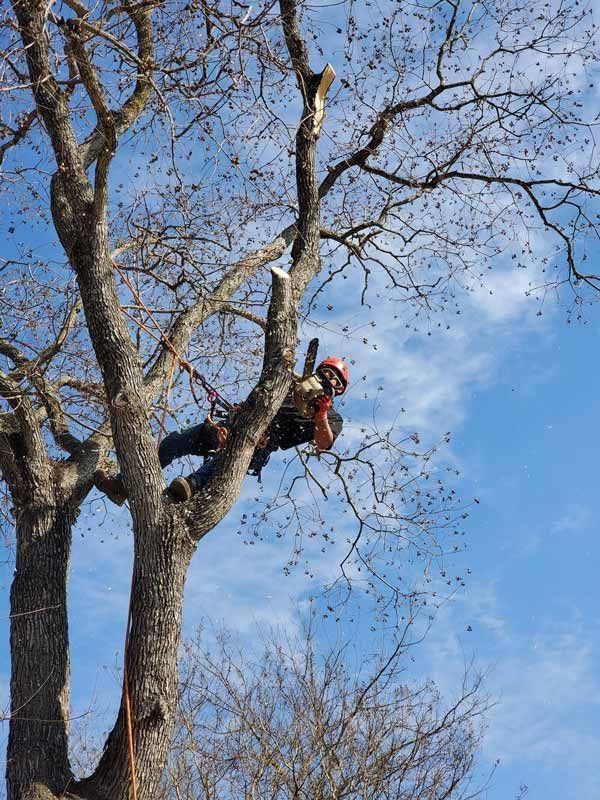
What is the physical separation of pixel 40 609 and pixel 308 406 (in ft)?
7.37

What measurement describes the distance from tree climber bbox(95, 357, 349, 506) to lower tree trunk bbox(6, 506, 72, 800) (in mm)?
585

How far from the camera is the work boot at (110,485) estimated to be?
5.77m

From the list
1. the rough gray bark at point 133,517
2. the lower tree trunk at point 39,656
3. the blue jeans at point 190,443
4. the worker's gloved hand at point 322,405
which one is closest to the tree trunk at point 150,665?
the rough gray bark at point 133,517

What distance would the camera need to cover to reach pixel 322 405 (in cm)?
626

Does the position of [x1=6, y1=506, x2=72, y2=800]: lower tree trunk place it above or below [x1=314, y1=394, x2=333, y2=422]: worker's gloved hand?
below

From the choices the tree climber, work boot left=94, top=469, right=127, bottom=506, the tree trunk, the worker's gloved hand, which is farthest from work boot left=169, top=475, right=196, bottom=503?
the worker's gloved hand

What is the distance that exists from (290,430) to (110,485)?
1.53m

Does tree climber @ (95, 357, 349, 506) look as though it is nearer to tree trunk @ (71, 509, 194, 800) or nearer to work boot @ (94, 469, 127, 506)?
work boot @ (94, 469, 127, 506)

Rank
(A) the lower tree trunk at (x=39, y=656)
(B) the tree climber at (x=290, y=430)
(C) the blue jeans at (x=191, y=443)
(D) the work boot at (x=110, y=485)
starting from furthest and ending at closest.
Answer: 1. (C) the blue jeans at (x=191, y=443)
2. (B) the tree climber at (x=290, y=430)
3. (D) the work boot at (x=110, y=485)
4. (A) the lower tree trunk at (x=39, y=656)

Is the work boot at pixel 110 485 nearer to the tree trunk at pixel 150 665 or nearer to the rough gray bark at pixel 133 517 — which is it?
the rough gray bark at pixel 133 517

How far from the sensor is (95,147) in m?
6.06

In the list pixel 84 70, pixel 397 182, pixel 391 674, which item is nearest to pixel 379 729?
pixel 391 674

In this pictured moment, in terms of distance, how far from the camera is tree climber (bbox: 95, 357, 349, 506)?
6148 millimetres

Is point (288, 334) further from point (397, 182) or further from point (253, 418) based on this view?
point (397, 182)
